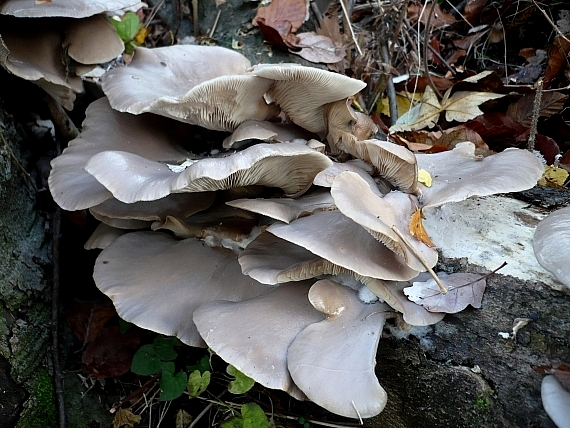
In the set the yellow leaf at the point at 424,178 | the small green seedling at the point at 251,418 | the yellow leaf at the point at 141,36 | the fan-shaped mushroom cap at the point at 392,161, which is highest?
the fan-shaped mushroom cap at the point at 392,161

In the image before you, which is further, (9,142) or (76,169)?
(9,142)

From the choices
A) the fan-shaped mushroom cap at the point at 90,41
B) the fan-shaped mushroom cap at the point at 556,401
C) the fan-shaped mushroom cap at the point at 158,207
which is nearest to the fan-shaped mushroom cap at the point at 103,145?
the fan-shaped mushroom cap at the point at 158,207

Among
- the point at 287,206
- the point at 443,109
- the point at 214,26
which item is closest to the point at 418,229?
the point at 287,206

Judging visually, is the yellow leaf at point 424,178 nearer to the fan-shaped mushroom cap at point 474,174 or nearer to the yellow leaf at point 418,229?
the fan-shaped mushroom cap at point 474,174

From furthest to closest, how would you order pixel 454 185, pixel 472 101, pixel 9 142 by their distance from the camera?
pixel 472 101, pixel 9 142, pixel 454 185

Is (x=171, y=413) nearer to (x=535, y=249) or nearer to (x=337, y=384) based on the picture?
(x=337, y=384)

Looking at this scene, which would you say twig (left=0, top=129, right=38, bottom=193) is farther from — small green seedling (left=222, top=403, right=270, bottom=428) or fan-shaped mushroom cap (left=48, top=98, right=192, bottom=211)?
small green seedling (left=222, top=403, right=270, bottom=428)

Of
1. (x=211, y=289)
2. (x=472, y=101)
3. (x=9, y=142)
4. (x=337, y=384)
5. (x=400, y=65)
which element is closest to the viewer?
(x=337, y=384)

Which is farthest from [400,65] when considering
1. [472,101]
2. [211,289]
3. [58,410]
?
[58,410]
